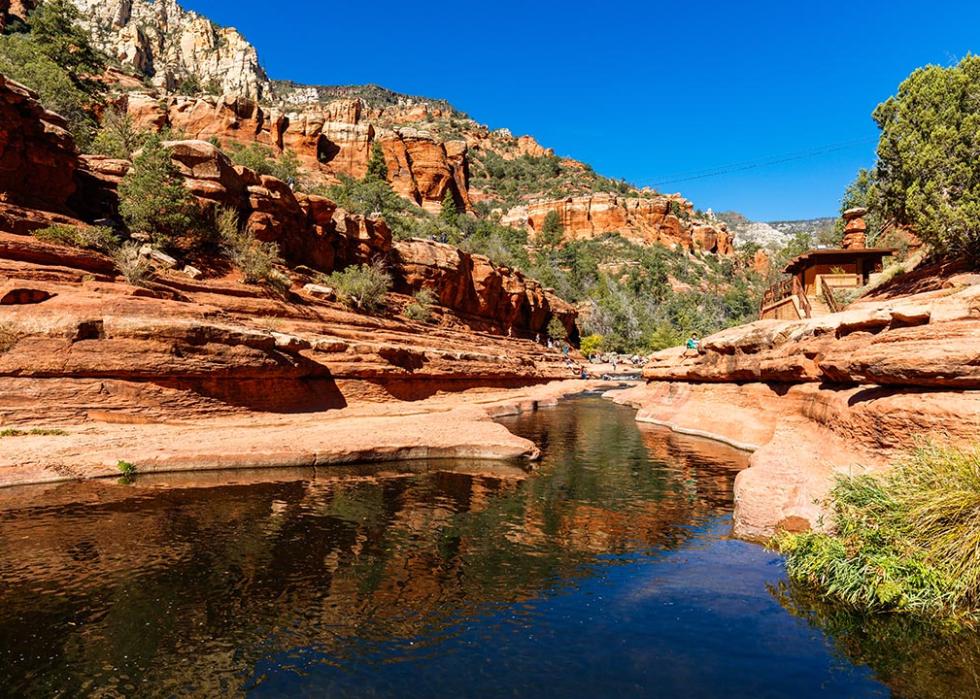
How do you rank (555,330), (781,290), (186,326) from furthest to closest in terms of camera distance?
(555,330)
(781,290)
(186,326)

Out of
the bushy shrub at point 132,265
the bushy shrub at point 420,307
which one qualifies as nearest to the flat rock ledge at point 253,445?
the bushy shrub at point 132,265

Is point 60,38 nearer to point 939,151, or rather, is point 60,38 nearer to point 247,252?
point 247,252

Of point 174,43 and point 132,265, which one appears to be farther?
point 174,43

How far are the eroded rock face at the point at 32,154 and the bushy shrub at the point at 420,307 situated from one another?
19.1 metres

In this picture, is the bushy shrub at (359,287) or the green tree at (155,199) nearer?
the green tree at (155,199)

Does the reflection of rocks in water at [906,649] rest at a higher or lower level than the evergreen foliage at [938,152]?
lower

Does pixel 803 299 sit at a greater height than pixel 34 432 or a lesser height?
greater

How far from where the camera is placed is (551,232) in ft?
351

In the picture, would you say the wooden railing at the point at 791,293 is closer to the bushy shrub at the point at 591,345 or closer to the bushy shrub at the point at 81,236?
the bushy shrub at the point at 81,236

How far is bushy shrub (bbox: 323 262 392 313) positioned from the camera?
30531mm

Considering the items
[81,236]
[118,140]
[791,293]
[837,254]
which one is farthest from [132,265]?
[837,254]

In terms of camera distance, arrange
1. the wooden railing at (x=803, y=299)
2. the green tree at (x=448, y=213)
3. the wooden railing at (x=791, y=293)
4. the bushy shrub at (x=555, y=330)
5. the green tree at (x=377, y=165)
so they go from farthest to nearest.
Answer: the green tree at (x=448, y=213), the green tree at (x=377, y=165), the bushy shrub at (x=555, y=330), the wooden railing at (x=791, y=293), the wooden railing at (x=803, y=299)

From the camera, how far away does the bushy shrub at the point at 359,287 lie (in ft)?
100

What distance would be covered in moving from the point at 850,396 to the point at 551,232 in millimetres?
98125
